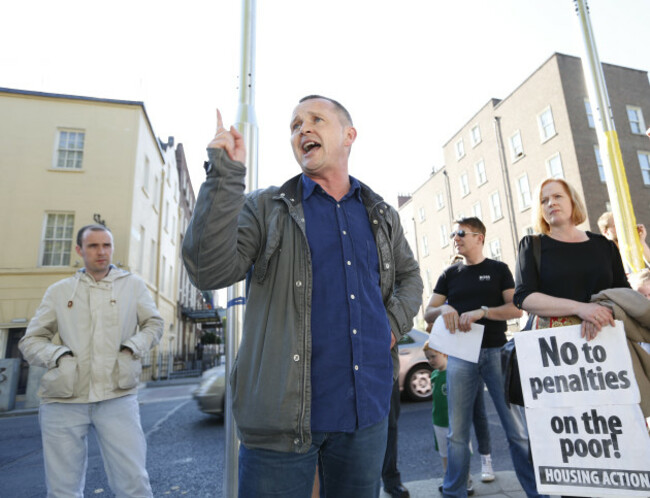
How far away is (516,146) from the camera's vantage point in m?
24.8

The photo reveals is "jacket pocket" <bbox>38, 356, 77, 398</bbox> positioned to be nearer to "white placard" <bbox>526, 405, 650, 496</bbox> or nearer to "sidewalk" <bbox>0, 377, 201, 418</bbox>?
"white placard" <bbox>526, 405, 650, 496</bbox>

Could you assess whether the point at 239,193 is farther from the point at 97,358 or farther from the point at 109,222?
the point at 109,222

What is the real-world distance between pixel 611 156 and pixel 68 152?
19.4 meters

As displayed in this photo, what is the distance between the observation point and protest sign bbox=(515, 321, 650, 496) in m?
2.15

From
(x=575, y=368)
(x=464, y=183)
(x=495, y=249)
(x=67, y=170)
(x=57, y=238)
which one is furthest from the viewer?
(x=464, y=183)

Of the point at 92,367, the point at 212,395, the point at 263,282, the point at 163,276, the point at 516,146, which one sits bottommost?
the point at 212,395

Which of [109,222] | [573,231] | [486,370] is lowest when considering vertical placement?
[486,370]

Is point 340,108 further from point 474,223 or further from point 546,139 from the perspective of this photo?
point 546,139

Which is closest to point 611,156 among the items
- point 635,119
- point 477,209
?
point 635,119

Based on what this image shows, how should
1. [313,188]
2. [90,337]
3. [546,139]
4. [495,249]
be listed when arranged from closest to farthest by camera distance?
[313,188] < [90,337] < [546,139] < [495,249]

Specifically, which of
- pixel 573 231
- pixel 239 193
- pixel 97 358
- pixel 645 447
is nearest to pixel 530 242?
pixel 573 231

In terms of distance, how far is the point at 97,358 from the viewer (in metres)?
2.88

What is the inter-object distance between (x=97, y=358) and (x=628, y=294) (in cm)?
332

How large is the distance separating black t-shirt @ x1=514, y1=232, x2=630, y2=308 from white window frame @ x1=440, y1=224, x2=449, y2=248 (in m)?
30.8
